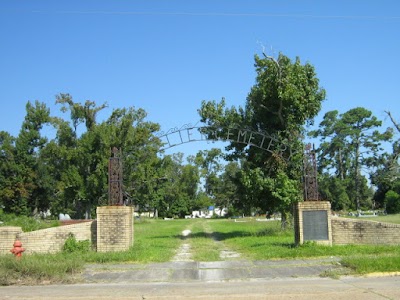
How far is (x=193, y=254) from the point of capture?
17.4 m

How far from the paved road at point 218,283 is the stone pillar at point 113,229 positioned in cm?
241

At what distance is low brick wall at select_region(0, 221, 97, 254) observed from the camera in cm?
1680

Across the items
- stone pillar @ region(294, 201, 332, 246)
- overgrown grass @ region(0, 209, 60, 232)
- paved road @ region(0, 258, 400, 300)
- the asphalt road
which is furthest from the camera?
overgrown grass @ region(0, 209, 60, 232)

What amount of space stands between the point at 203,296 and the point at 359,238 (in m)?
10.4

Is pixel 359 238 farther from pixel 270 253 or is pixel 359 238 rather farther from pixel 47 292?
pixel 47 292

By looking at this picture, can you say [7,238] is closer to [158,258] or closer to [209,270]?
[158,258]

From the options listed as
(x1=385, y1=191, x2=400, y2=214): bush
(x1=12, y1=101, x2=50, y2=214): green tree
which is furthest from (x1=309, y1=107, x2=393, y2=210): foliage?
(x1=12, y1=101, x2=50, y2=214): green tree

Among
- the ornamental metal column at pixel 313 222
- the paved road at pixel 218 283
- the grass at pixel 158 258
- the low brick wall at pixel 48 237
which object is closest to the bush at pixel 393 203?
the grass at pixel 158 258

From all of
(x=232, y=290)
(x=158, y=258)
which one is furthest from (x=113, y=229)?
(x=232, y=290)

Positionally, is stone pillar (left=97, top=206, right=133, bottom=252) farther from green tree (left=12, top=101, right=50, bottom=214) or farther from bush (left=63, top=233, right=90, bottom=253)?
green tree (left=12, top=101, right=50, bottom=214)

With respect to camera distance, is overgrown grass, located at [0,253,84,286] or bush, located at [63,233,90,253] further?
bush, located at [63,233,90,253]

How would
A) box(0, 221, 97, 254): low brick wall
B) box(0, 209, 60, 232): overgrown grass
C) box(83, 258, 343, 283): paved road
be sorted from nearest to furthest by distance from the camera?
1. box(83, 258, 343, 283): paved road
2. box(0, 221, 97, 254): low brick wall
3. box(0, 209, 60, 232): overgrown grass

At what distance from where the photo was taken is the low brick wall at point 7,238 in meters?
16.6

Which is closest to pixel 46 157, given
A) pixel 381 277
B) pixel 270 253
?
pixel 270 253
